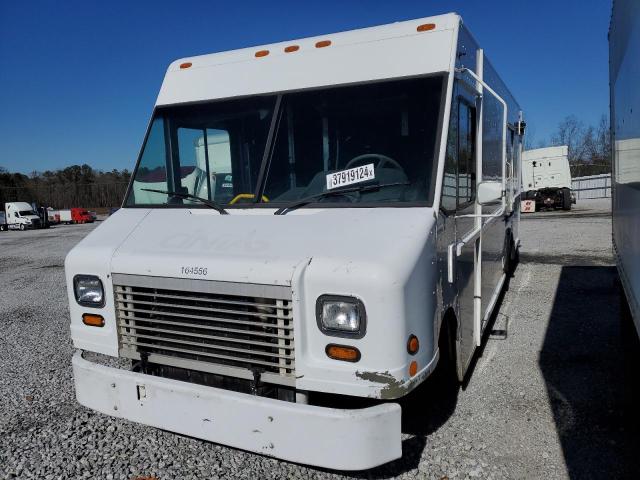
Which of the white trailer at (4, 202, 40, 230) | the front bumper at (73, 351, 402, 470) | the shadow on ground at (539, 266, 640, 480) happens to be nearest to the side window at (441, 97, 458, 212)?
the front bumper at (73, 351, 402, 470)

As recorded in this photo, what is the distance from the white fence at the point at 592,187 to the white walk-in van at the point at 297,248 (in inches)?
1430

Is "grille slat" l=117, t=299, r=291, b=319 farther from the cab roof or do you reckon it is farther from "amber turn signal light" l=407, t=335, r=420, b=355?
the cab roof

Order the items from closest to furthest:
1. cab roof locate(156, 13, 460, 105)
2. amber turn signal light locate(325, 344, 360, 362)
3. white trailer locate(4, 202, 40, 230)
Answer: amber turn signal light locate(325, 344, 360, 362)
cab roof locate(156, 13, 460, 105)
white trailer locate(4, 202, 40, 230)

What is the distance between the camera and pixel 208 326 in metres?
3.06

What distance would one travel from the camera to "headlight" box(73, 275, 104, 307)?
3451 mm

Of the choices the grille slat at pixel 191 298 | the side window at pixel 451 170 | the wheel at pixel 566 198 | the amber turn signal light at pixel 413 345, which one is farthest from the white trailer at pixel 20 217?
the amber turn signal light at pixel 413 345

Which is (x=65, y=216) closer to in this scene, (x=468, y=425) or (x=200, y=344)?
(x=200, y=344)

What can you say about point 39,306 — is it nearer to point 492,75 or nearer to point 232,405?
point 232,405

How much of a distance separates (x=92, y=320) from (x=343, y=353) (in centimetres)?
190

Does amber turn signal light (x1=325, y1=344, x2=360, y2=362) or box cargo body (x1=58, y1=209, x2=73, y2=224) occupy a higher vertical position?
amber turn signal light (x1=325, y1=344, x2=360, y2=362)

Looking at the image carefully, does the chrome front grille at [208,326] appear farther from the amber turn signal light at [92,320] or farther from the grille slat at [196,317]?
the amber turn signal light at [92,320]

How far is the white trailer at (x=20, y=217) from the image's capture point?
3969 centimetres

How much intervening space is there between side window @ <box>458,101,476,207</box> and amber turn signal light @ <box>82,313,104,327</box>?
2.72 meters

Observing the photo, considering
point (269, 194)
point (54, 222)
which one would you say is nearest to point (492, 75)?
point (269, 194)
